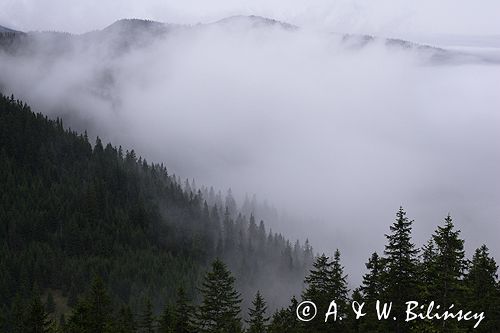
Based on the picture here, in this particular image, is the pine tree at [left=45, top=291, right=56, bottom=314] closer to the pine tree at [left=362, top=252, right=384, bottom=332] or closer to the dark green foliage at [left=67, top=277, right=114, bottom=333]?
the dark green foliage at [left=67, top=277, right=114, bottom=333]

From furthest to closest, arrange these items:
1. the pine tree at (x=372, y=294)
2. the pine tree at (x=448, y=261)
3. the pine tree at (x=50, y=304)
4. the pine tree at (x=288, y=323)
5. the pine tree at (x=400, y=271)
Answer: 1. the pine tree at (x=50, y=304)
2. the pine tree at (x=288, y=323)
3. the pine tree at (x=372, y=294)
4. the pine tree at (x=400, y=271)
5. the pine tree at (x=448, y=261)

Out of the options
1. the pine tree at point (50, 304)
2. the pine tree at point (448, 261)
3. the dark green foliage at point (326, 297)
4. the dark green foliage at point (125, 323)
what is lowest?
the pine tree at point (50, 304)

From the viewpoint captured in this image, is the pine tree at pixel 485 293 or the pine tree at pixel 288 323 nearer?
the pine tree at pixel 485 293

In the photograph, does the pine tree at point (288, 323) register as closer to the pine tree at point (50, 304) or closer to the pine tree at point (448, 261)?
the pine tree at point (448, 261)

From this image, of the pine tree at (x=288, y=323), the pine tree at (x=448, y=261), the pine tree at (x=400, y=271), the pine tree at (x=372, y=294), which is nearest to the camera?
the pine tree at (x=448, y=261)

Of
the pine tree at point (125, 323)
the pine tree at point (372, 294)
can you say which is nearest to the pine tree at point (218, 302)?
the pine tree at point (372, 294)

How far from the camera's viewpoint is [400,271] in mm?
36469

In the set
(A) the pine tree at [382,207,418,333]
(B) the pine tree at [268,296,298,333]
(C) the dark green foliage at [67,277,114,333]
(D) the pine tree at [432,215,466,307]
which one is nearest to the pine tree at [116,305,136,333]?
(C) the dark green foliage at [67,277,114,333]

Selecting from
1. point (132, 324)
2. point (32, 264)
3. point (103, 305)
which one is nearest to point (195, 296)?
point (32, 264)

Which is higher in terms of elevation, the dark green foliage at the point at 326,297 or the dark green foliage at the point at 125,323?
the dark green foliage at the point at 326,297

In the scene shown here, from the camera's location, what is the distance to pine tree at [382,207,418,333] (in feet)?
117

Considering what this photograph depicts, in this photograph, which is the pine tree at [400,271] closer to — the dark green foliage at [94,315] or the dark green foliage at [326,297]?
the dark green foliage at [326,297]

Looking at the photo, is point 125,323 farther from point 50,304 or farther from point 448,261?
point 50,304

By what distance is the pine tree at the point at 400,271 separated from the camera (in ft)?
117
